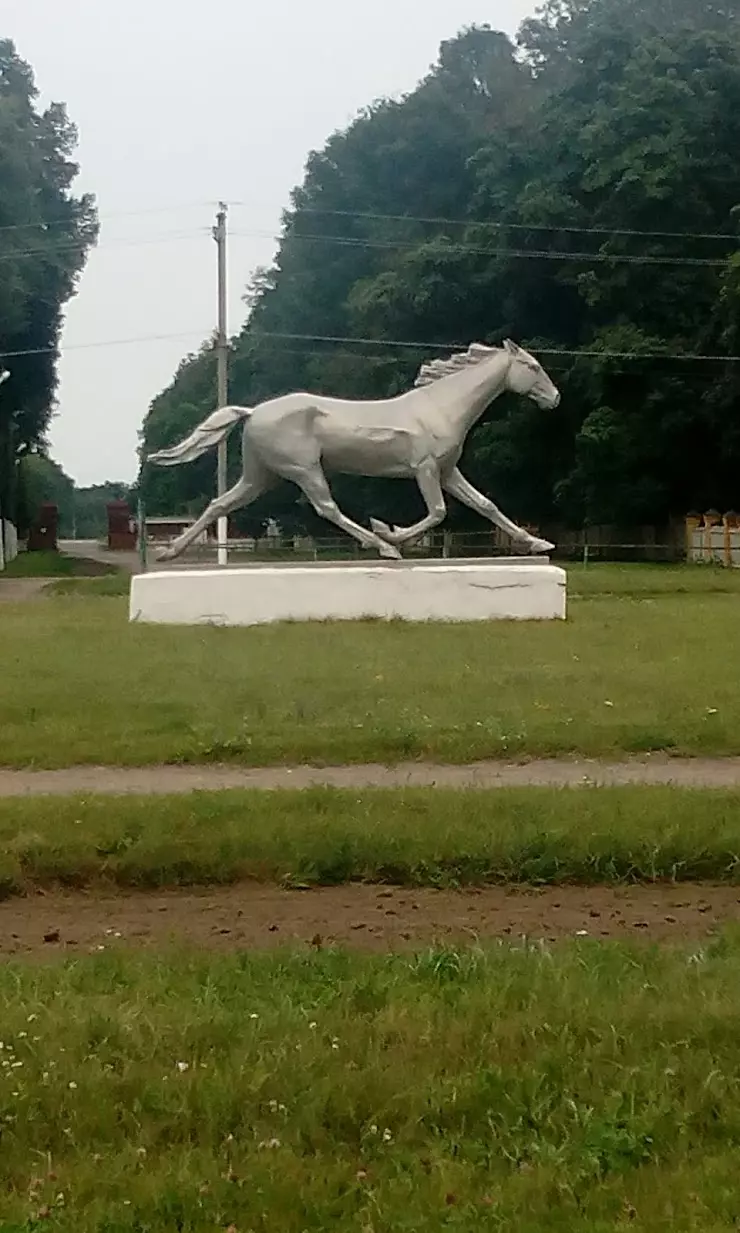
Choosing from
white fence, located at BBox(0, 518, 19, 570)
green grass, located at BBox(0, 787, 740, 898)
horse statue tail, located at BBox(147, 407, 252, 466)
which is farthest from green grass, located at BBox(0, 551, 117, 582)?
green grass, located at BBox(0, 787, 740, 898)

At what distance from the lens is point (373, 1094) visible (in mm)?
4043

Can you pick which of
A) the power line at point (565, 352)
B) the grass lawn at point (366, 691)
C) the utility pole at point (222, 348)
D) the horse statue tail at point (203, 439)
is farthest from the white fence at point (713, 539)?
the horse statue tail at point (203, 439)

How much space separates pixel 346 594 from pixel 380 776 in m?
9.92

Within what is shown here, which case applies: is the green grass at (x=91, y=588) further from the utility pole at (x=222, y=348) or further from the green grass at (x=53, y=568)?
the green grass at (x=53, y=568)

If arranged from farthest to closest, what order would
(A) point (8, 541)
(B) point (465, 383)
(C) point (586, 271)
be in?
(A) point (8, 541) → (C) point (586, 271) → (B) point (465, 383)

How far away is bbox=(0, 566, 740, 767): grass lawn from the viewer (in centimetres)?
977

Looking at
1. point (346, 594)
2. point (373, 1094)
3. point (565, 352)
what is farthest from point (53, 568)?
point (373, 1094)

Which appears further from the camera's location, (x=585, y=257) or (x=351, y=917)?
(x=585, y=257)

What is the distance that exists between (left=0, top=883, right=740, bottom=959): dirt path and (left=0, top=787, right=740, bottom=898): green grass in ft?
0.49

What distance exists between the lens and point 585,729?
1009 cm

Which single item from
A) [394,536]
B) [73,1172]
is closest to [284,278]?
[394,536]

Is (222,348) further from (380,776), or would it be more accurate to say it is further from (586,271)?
(380,776)

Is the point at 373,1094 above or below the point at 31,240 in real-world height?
below

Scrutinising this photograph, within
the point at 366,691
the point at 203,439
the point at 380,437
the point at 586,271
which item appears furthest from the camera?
the point at 586,271
